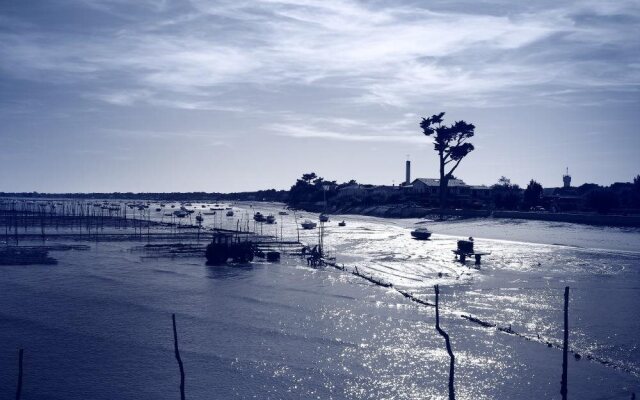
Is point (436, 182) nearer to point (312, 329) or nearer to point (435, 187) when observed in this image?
point (435, 187)

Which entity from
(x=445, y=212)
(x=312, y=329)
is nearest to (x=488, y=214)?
(x=445, y=212)

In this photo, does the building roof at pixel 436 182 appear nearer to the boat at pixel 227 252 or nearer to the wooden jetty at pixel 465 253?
the wooden jetty at pixel 465 253

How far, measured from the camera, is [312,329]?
2695 centimetres

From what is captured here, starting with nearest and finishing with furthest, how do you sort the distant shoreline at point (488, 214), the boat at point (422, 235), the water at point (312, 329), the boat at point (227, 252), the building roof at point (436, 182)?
the water at point (312, 329) → the boat at point (227, 252) → the distant shoreline at point (488, 214) → the boat at point (422, 235) → the building roof at point (436, 182)

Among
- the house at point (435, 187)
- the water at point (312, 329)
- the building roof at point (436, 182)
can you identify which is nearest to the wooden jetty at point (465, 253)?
the water at point (312, 329)

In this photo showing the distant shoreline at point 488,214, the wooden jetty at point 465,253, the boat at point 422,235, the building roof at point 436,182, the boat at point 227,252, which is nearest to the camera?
the wooden jetty at point 465,253

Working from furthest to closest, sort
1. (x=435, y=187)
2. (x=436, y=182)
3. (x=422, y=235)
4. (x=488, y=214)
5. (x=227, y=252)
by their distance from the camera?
(x=436, y=182)
(x=435, y=187)
(x=488, y=214)
(x=422, y=235)
(x=227, y=252)

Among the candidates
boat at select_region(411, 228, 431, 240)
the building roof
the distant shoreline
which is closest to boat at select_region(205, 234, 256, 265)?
boat at select_region(411, 228, 431, 240)

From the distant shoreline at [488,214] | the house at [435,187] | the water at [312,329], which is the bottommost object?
the water at [312,329]

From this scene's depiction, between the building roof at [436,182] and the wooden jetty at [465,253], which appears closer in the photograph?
the wooden jetty at [465,253]

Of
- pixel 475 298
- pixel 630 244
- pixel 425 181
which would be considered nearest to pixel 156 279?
pixel 475 298

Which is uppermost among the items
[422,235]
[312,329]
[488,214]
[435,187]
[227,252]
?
[435,187]

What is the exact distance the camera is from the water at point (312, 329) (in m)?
19.9

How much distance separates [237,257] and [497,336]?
32.0 metres
